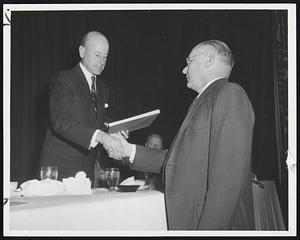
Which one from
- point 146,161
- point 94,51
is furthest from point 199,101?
point 94,51

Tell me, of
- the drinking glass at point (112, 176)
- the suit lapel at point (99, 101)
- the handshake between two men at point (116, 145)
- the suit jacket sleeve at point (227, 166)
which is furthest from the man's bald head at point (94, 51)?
the suit jacket sleeve at point (227, 166)

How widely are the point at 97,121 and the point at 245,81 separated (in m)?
1.73

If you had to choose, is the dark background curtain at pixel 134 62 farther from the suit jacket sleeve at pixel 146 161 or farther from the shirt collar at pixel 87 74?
the suit jacket sleeve at pixel 146 161

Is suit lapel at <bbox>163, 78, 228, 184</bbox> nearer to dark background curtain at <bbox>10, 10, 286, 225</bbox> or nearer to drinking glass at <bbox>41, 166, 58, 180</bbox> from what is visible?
drinking glass at <bbox>41, 166, 58, 180</bbox>

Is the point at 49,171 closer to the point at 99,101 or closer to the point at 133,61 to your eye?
the point at 99,101

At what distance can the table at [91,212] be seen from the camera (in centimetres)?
146

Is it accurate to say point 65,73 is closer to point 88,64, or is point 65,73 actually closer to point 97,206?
point 88,64

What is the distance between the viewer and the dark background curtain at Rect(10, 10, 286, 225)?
11.6 ft

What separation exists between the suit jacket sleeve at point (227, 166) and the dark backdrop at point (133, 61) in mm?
1844

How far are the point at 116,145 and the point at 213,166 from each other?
0.67 meters

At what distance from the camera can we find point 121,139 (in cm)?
216

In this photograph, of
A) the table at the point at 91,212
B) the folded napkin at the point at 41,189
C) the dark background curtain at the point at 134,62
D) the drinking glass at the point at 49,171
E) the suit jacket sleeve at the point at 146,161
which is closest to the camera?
the table at the point at 91,212

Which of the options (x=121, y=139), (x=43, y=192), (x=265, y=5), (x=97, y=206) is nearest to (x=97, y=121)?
(x=121, y=139)

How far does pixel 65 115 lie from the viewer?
2.44 m
